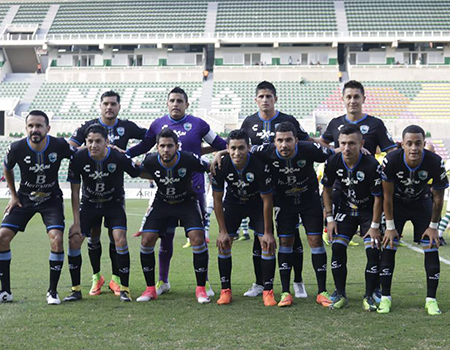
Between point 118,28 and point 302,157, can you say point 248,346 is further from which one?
point 118,28

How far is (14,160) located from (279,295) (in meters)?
3.12

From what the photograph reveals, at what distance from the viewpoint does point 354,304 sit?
5.91 m

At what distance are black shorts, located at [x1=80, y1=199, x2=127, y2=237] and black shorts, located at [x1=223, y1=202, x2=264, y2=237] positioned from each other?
3.66 feet

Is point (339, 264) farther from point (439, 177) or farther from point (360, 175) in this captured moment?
point (439, 177)

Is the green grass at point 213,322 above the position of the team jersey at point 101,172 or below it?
below

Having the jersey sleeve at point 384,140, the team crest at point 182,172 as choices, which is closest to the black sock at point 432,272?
the jersey sleeve at point 384,140

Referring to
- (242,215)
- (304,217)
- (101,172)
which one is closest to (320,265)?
(304,217)

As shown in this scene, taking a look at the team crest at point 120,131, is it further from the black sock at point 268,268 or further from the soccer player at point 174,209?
the black sock at point 268,268

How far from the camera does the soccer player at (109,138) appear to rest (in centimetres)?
669

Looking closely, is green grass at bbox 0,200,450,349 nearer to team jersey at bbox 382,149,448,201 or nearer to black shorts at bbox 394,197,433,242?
black shorts at bbox 394,197,433,242

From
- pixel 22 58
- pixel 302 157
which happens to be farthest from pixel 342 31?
pixel 302 157

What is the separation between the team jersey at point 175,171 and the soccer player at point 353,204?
136cm

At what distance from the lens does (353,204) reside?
19.5 feet

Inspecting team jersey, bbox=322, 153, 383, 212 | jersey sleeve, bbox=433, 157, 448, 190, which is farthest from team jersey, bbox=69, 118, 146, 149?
jersey sleeve, bbox=433, 157, 448, 190
